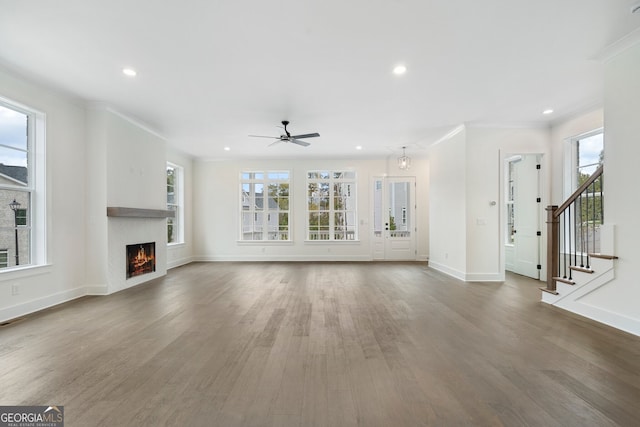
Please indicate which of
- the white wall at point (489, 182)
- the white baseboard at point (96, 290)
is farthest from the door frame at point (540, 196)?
the white baseboard at point (96, 290)

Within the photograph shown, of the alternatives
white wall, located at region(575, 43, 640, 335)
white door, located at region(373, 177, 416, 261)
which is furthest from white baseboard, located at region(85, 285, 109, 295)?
white wall, located at region(575, 43, 640, 335)

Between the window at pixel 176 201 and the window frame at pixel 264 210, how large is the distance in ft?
5.04

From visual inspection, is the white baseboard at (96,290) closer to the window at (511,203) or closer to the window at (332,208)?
the window at (332,208)

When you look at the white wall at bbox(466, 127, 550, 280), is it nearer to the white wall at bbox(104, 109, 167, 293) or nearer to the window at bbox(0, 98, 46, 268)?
the white wall at bbox(104, 109, 167, 293)

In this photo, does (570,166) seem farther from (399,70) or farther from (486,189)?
(399,70)

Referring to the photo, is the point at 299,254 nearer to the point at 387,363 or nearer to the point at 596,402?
the point at 387,363

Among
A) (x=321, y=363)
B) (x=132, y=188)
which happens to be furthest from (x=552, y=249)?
(x=132, y=188)

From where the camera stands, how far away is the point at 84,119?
4.72 metres

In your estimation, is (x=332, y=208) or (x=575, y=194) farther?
(x=332, y=208)

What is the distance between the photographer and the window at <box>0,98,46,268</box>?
3658 millimetres

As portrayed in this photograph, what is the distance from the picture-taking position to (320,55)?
3.25 m

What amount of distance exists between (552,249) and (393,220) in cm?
455

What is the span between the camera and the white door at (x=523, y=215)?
5.87m

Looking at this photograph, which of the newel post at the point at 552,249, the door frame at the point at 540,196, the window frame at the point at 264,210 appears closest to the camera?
the newel post at the point at 552,249
